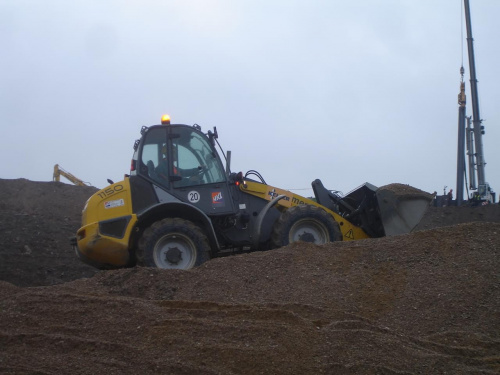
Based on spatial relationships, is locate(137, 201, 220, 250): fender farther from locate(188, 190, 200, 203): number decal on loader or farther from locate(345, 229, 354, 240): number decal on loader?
locate(345, 229, 354, 240): number decal on loader

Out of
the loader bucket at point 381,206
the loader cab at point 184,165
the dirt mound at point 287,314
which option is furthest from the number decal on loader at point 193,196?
the loader bucket at point 381,206

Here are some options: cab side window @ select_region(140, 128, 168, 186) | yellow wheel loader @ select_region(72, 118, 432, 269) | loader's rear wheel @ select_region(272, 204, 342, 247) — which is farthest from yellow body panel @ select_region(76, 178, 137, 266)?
loader's rear wheel @ select_region(272, 204, 342, 247)

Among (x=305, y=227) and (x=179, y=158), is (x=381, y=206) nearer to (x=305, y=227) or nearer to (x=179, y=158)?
(x=305, y=227)

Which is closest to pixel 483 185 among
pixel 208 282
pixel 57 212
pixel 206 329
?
pixel 57 212

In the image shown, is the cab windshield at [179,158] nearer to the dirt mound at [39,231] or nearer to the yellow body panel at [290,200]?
the yellow body panel at [290,200]

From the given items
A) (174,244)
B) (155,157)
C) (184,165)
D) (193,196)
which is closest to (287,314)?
(174,244)

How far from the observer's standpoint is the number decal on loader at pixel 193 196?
1086 cm

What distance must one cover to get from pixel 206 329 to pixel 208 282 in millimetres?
2283

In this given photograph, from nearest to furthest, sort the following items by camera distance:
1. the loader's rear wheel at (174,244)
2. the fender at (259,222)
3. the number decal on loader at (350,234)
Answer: the loader's rear wheel at (174,244), the fender at (259,222), the number decal on loader at (350,234)

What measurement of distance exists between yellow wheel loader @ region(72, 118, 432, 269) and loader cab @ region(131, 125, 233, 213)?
0.05 ft

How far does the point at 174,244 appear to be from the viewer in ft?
34.2

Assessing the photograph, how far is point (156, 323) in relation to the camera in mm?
6379

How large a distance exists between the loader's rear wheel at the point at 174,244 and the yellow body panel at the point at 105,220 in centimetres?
31

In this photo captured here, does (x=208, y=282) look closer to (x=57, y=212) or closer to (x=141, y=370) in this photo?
(x=141, y=370)
